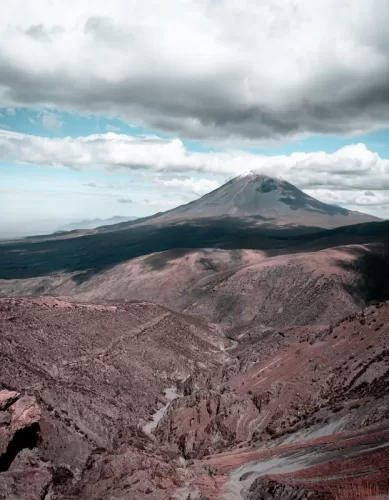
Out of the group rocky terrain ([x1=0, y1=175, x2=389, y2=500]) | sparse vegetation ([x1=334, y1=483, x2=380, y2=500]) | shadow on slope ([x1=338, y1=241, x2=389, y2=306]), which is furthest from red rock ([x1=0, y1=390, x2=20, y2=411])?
shadow on slope ([x1=338, y1=241, x2=389, y2=306])

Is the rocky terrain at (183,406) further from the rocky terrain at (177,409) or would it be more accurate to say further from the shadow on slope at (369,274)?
the shadow on slope at (369,274)

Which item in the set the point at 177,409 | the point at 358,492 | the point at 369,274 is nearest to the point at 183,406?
the point at 177,409

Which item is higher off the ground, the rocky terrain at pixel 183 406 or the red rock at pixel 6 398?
the red rock at pixel 6 398

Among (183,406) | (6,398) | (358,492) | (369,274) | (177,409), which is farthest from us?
(369,274)

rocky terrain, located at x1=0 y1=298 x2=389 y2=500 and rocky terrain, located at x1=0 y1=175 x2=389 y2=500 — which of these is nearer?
rocky terrain, located at x1=0 y1=175 x2=389 y2=500

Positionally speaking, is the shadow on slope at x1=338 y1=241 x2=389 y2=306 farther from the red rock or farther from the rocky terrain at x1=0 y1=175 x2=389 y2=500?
the red rock

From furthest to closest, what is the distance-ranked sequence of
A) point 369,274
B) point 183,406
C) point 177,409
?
point 369,274, point 183,406, point 177,409

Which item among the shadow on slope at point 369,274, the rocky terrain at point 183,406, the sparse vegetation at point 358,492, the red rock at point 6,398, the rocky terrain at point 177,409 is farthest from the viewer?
the shadow on slope at point 369,274

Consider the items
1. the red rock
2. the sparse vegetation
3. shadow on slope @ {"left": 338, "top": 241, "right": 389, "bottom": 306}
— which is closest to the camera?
the sparse vegetation

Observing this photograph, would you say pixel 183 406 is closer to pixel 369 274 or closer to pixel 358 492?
pixel 358 492

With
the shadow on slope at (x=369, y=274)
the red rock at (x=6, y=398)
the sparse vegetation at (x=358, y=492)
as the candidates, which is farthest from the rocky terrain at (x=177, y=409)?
the shadow on slope at (x=369, y=274)

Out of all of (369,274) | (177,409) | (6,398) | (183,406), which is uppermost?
(6,398)
